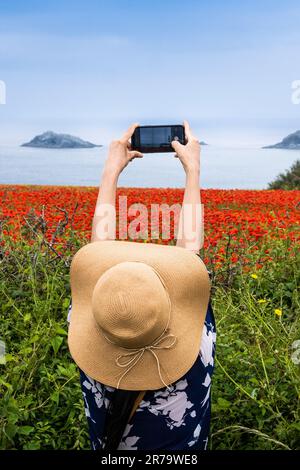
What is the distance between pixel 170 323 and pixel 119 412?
0.33 meters

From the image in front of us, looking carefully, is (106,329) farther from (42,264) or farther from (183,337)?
(42,264)

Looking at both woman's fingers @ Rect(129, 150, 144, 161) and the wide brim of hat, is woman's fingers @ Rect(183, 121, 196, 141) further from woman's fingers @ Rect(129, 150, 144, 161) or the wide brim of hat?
the wide brim of hat

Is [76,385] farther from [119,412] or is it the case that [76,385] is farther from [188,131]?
[188,131]

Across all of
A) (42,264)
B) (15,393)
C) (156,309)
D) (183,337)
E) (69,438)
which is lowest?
(69,438)

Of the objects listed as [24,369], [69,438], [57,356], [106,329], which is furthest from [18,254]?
[106,329]

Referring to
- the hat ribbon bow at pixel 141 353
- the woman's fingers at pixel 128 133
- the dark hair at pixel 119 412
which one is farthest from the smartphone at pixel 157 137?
the dark hair at pixel 119 412

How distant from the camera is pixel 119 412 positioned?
1.77 meters

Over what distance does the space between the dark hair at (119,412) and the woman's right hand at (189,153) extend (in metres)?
0.84

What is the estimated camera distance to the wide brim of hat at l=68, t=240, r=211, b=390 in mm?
1724

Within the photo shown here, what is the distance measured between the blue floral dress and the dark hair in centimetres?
4

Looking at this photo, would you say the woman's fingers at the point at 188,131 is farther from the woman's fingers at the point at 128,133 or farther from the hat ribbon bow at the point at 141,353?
the hat ribbon bow at the point at 141,353

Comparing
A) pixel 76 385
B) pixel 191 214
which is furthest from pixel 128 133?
pixel 76 385

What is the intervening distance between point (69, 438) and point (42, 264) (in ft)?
4.59

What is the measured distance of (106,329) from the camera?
1.61 m
